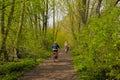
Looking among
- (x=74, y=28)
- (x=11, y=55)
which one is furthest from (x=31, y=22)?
(x=74, y=28)

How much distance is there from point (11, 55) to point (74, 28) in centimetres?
3431

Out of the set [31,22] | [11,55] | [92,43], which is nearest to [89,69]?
[92,43]

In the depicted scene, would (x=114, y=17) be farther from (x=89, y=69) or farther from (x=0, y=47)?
(x=0, y=47)

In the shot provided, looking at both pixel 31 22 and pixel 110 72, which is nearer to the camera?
pixel 110 72

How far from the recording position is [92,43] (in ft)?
40.8

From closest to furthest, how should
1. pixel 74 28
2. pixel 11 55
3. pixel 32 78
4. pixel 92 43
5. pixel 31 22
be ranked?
1. pixel 92 43
2. pixel 32 78
3. pixel 11 55
4. pixel 31 22
5. pixel 74 28

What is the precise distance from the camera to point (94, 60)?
1296 cm

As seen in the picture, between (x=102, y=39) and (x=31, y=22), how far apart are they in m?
28.7

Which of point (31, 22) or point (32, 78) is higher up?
point (31, 22)

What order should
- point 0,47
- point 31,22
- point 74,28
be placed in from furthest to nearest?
point 74,28, point 31,22, point 0,47

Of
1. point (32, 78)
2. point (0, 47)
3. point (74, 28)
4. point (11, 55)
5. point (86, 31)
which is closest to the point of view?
point (86, 31)

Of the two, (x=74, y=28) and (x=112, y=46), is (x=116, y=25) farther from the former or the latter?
(x=74, y=28)

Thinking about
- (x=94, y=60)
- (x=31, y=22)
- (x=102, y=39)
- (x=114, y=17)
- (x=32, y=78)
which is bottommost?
(x=32, y=78)

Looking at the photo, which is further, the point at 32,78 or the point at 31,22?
the point at 31,22
